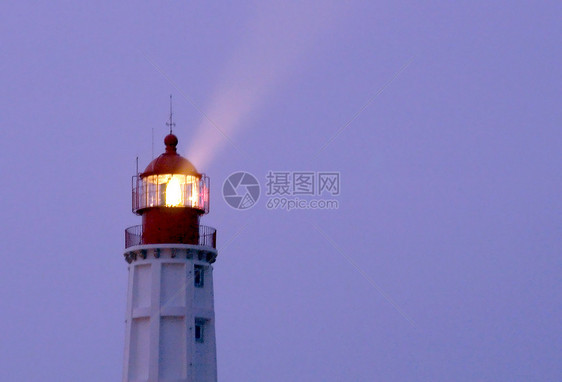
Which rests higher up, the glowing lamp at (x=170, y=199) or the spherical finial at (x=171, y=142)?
the spherical finial at (x=171, y=142)

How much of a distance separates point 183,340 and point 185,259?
311 cm

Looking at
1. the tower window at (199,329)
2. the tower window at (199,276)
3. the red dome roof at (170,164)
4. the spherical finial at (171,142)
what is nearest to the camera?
the tower window at (199,329)

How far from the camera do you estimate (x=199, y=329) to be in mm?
84375

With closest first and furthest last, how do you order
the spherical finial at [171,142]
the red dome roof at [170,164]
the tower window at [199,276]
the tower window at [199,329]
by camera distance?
1. the tower window at [199,329]
2. the tower window at [199,276]
3. the red dome roof at [170,164]
4. the spherical finial at [171,142]

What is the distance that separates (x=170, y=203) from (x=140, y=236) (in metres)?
1.74

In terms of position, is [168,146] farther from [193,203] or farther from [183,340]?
[183,340]

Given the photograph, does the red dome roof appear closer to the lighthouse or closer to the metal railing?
the lighthouse

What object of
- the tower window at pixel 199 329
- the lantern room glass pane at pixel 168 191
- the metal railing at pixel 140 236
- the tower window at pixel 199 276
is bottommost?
the tower window at pixel 199 329

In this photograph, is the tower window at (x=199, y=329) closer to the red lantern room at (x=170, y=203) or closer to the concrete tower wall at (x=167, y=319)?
the concrete tower wall at (x=167, y=319)

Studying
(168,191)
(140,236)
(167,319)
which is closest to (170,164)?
(168,191)

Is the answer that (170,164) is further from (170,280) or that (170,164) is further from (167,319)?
(167,319)

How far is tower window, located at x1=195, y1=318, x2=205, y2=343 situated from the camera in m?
84.1

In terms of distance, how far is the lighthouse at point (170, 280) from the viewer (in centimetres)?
8350

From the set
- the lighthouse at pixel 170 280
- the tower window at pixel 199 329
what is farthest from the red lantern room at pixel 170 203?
the tower window at pixel 199 329
